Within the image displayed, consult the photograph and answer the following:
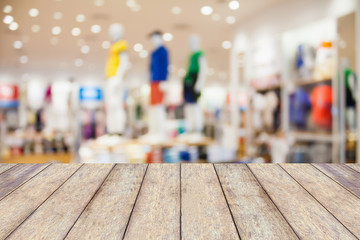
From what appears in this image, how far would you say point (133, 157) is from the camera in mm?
4098

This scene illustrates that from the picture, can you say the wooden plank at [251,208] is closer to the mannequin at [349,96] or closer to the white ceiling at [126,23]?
the mannequin at [349,96]

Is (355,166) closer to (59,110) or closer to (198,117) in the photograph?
(198,117)

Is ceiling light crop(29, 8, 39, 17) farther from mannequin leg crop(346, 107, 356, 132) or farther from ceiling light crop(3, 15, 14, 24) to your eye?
mannequin leg crop(346, 107, 356, 132)

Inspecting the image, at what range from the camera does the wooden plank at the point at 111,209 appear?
4.16 feet

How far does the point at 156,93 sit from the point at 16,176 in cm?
229

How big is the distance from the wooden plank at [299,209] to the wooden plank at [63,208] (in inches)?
33.1

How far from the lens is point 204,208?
1494 mm

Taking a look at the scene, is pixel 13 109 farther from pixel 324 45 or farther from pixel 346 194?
pixel 346 194

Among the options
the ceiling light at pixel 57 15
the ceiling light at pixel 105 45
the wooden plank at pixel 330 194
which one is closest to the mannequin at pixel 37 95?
the ceiling light at pixel 105 45

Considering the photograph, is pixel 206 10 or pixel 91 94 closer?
pixel 206 10

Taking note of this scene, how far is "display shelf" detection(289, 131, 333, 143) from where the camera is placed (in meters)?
4.48

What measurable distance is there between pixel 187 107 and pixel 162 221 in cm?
304

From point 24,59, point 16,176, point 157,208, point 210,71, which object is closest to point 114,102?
point 16,176

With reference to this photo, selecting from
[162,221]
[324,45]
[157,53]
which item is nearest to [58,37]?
[157,53]
